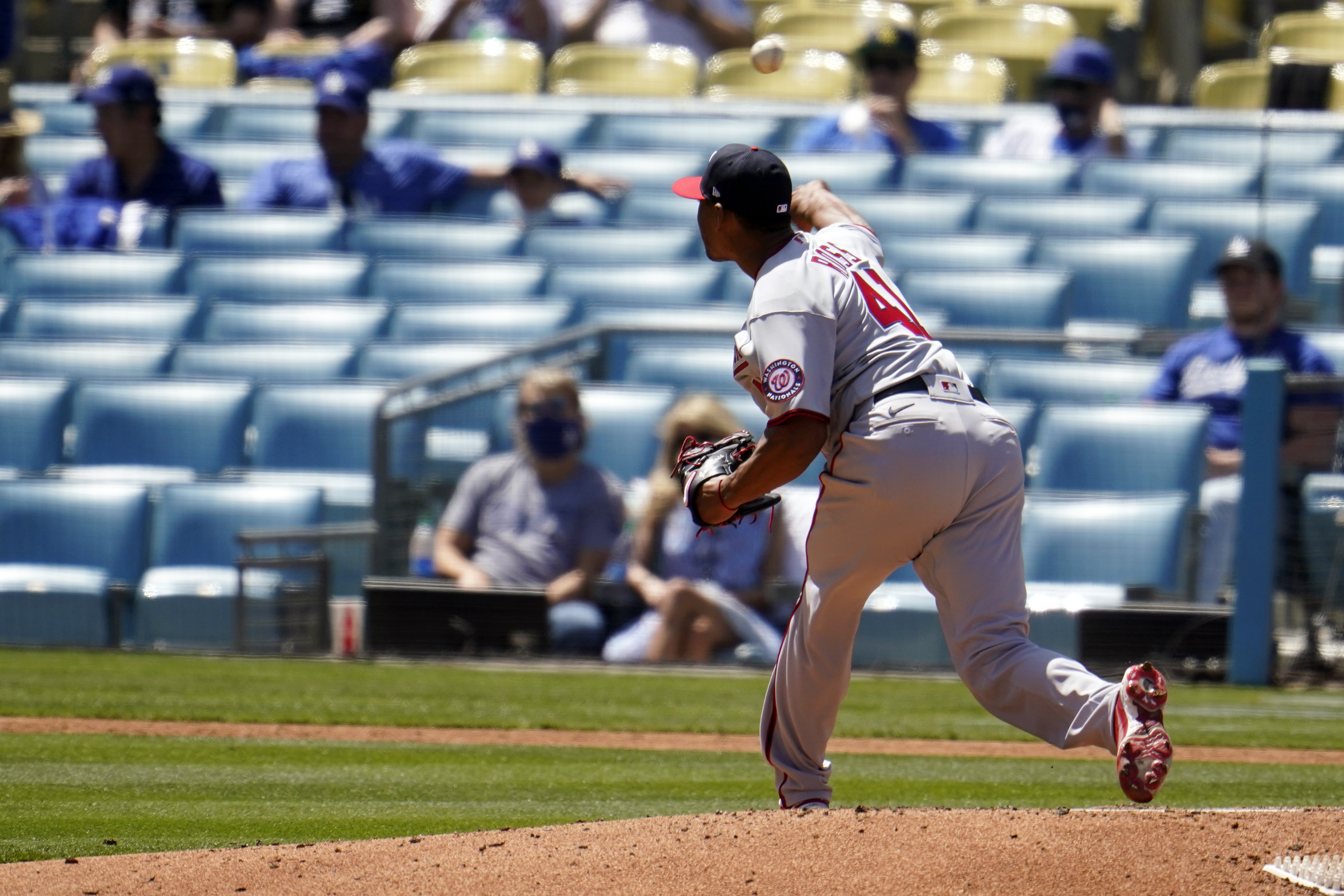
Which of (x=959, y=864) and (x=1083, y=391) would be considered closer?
(x=959, y=864)

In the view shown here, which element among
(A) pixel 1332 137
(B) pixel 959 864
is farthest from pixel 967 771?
(A) pixel 1332 137

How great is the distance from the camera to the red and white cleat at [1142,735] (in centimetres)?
349

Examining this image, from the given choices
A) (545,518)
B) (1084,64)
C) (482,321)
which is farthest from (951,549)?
(1084,64)

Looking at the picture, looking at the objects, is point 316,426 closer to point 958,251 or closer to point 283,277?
point 283,277

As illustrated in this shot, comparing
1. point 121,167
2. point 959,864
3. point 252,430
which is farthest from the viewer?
point 121,167

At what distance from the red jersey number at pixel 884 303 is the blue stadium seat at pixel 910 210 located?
20.9ft

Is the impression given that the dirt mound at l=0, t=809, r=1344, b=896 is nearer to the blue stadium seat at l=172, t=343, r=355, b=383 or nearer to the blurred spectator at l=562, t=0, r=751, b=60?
the blue stadium seat at l=172, t=343, r=355, b=383

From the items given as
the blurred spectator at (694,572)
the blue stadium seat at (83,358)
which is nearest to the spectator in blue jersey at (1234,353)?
the blurred spectator at (694,572)

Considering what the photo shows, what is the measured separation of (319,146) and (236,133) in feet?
6.18

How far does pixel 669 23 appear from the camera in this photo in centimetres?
1347

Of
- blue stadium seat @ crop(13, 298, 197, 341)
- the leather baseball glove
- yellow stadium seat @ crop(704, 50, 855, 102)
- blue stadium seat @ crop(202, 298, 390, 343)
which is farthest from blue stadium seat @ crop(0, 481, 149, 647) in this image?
yellow stadium seat @ crop(704, 50, 855, 102)

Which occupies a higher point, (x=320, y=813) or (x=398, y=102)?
(x=398, y=102)

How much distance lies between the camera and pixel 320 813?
442 centimetres

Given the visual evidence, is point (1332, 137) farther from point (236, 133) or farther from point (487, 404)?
point (236, 133)
